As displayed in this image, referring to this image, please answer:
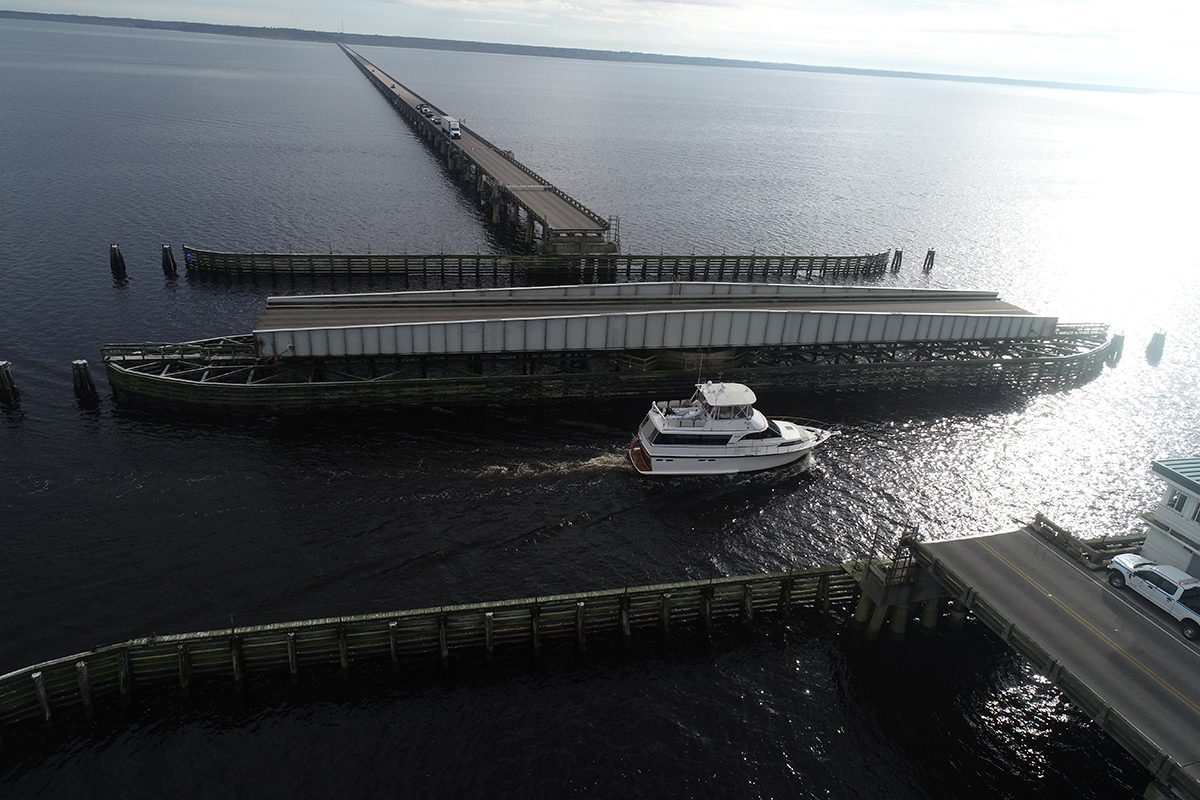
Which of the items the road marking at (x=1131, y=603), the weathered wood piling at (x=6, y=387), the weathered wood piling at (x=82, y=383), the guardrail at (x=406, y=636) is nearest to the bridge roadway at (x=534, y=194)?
the weathered wood piling at (x=82, y=383)

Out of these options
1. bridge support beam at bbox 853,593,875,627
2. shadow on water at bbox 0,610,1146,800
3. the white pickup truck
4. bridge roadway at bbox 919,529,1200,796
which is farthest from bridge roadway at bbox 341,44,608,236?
the white pickup truck

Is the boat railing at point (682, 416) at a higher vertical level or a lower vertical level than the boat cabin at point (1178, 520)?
lower

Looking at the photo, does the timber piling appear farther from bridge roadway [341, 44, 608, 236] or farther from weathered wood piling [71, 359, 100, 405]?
weathered wood piling [71, 359, 100, 405]

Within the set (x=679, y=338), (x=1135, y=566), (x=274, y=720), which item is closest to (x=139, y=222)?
(x=679, y=338)

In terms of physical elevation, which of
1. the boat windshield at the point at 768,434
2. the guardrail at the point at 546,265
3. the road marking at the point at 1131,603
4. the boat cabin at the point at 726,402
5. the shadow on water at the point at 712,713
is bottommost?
the shadow on water at the point at 712,713

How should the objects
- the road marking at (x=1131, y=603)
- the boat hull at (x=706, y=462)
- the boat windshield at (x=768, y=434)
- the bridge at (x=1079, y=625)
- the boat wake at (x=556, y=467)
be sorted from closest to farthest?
the bridge at (x=1079, y=625)
the road marking at (x=1131, y=603)
the boat wake at (x=556, y=467)
the boat hull at (x=706, y=462)
the boat windshield at (x=768, y=434)

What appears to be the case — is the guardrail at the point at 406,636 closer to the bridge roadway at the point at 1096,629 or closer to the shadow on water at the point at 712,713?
the shadow on water at the point at 712,713
